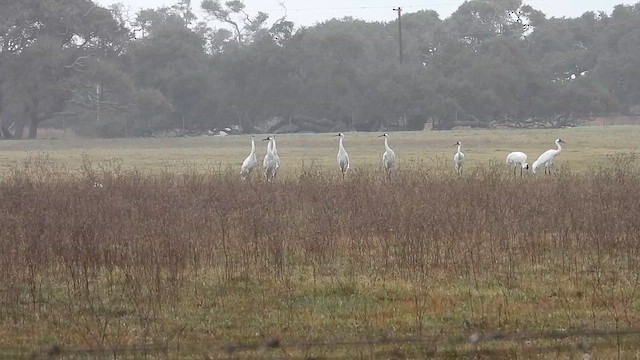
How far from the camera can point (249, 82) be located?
233ft

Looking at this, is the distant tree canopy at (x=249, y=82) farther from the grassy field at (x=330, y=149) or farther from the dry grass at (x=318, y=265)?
the dry grass at (x=318, y=265)

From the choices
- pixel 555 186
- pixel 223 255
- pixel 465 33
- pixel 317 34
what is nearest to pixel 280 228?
pixel 223 255

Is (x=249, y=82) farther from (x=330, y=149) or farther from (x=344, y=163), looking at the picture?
(x=344, y=163)

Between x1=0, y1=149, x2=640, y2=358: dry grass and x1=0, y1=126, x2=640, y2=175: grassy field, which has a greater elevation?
x1=0, y1=149, x2=640, y2=358: dry grass

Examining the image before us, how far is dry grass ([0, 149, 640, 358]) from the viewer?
9.88m

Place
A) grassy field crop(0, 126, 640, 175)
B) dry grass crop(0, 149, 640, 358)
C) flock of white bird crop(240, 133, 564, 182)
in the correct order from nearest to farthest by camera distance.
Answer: dry grass crop(0, 149, 640, 358)
flock of white bird crop(240, 133, 564, 182)
grassy field crop(0, 126, 640, 175)

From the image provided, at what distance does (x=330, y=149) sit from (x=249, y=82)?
80.5 feet

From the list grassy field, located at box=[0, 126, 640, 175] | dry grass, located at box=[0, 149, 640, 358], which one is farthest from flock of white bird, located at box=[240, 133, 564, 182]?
dry grass, located at box=[0, 149, 640, 358]

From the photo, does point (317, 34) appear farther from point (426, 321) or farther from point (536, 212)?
point (426, 321)

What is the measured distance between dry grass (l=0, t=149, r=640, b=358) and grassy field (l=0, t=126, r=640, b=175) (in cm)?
1287

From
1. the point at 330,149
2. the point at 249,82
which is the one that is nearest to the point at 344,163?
the point at 330,149

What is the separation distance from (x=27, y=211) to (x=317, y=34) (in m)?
59.7

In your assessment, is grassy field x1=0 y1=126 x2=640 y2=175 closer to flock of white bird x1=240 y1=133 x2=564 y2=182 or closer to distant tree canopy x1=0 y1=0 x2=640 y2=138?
flock of white bird x1=240 y1=133 x2=564 y2=182

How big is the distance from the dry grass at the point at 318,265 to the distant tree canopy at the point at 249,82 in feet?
161
